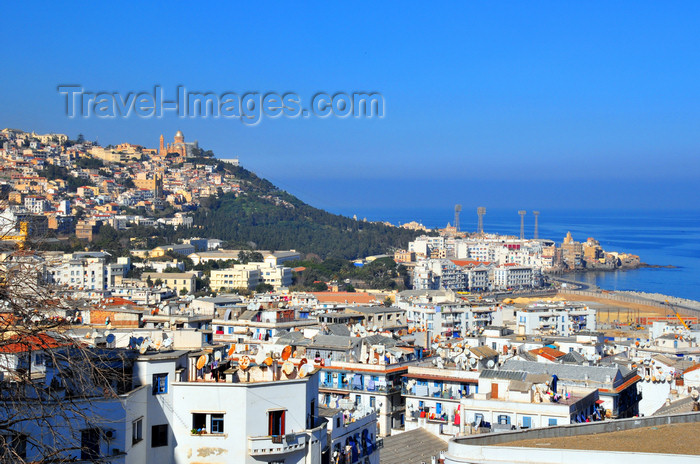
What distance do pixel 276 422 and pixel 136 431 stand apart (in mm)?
1148

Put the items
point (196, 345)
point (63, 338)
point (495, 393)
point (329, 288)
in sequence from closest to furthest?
point (63, 338) < point (196, 345) < point (495, 393) < point (329, 288)

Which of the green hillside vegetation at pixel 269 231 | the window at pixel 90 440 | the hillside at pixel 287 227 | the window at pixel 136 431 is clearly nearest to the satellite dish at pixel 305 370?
the window at pixel 136 431

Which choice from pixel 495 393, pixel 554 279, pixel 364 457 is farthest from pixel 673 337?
pixel 554 279

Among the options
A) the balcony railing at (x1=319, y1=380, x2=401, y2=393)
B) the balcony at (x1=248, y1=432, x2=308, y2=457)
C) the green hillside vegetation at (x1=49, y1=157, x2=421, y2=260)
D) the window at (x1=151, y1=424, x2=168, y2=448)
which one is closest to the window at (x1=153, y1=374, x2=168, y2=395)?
the window at (x1=151, y1=424, x2=168, y2=448)

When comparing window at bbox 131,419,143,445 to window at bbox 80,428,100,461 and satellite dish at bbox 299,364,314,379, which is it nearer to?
window at bbox 80,428,100,461

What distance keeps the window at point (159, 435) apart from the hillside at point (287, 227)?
252 feet

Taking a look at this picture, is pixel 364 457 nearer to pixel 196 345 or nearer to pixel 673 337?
pixel 196 345

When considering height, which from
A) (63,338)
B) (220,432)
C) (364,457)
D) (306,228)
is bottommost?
(364,457)

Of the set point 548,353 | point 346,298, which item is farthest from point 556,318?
point 548,353

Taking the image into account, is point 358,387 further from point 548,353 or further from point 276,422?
point 276,422

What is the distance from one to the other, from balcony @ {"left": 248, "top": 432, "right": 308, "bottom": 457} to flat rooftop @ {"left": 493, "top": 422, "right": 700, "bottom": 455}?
180 cm

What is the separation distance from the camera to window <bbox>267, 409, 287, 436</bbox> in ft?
26.9

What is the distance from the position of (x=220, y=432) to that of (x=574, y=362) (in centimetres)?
1055

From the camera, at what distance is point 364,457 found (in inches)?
458
